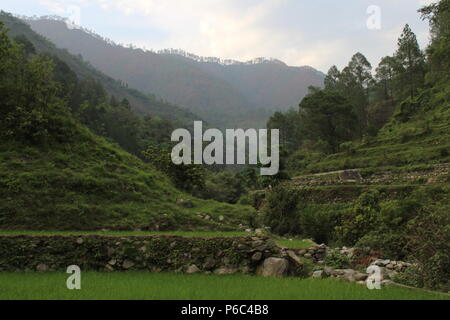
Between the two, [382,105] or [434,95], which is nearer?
[434,95]

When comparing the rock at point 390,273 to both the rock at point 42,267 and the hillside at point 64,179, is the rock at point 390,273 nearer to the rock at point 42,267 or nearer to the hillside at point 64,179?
the hillside at point 64,179

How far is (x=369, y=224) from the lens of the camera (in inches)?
751

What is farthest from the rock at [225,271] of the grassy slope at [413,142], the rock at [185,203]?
the grassy slope at [413,142]

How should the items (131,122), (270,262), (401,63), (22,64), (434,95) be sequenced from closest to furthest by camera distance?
(270,262)
(22,64)
(434,95)
(401,63)
(131,122)

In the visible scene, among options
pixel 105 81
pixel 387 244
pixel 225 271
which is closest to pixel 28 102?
pixel 225 271

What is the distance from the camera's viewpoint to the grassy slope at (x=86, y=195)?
1182cm

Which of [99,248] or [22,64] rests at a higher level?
[22,64]

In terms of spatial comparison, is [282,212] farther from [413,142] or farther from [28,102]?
[413,142]

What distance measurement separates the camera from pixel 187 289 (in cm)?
627

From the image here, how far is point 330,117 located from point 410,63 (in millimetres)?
14608

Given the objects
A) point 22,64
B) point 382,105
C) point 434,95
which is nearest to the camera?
point 22,64
